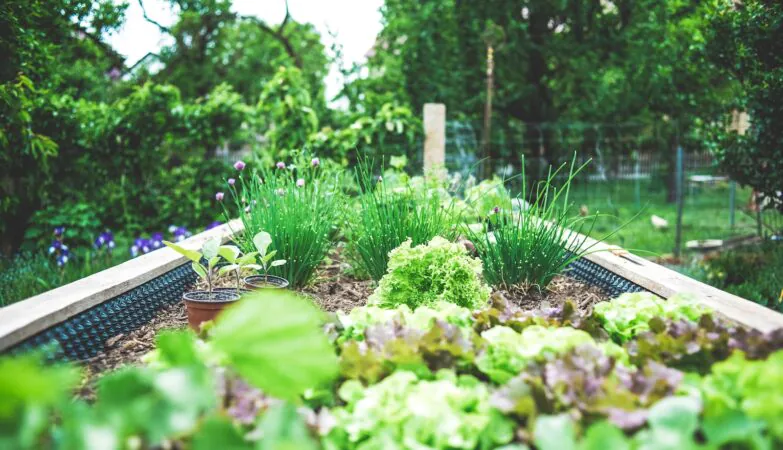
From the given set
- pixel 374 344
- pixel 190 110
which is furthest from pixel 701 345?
pixel 190 110

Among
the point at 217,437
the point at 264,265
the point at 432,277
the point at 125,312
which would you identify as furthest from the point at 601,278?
the point at 217,437

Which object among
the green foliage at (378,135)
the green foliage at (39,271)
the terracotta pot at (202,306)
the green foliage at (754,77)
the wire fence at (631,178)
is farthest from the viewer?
the wire fence at (631,178)

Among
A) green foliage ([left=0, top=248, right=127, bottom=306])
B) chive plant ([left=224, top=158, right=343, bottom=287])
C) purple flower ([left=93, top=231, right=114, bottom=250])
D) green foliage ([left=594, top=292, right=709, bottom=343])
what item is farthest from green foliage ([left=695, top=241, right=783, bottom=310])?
purple flower ([left=93, top=231, right=114, bottom=250])

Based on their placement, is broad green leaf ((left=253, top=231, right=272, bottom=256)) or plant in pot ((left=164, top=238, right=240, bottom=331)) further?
broad green leaf ((left=253, top=231, right=272, bottom=256))

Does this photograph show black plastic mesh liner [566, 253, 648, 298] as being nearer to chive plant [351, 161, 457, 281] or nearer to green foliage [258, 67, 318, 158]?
chive plant [351, 161, 457, 281]

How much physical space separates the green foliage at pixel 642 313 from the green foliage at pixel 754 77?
300 centimetres

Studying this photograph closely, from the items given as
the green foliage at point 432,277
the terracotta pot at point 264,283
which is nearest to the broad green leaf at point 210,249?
the terracotta pot at point 264,283

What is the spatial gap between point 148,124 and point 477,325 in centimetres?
546

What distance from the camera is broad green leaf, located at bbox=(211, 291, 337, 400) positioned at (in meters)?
1.09

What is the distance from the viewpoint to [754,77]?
4.93m

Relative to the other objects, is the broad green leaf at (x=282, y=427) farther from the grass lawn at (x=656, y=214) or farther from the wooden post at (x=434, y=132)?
the wooden post at (x=434, y=132)

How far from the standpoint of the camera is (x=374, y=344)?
5.42 ft

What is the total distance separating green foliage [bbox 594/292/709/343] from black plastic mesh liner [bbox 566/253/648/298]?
67 centimetres

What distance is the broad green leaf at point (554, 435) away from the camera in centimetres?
103
